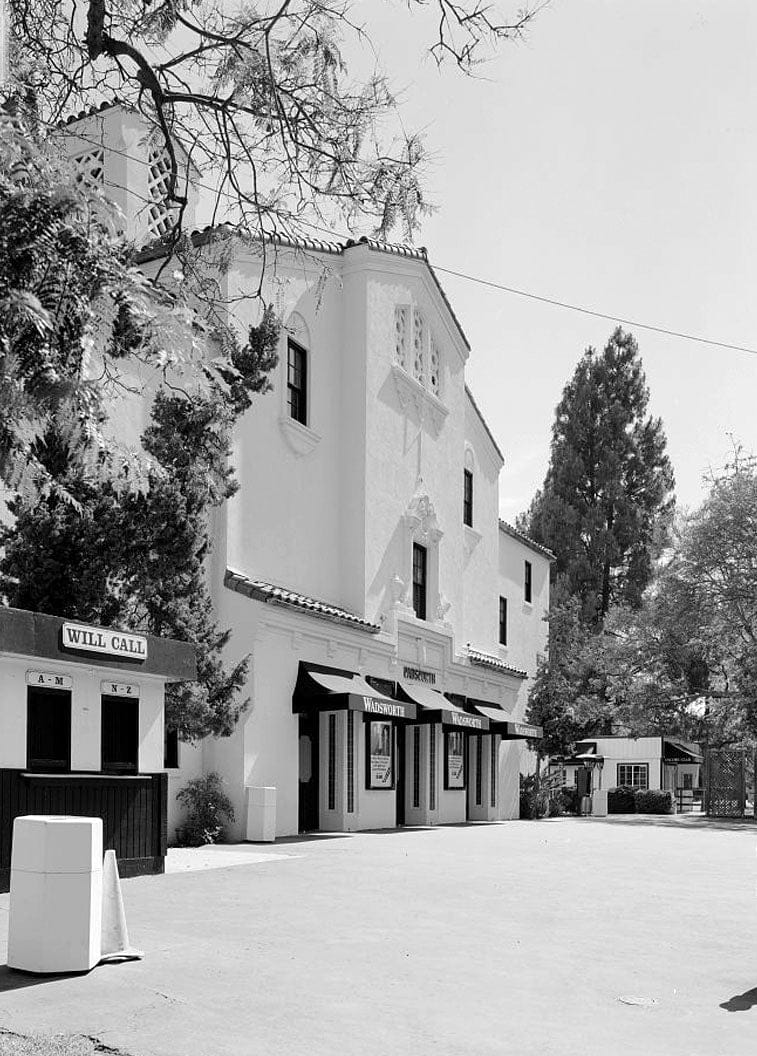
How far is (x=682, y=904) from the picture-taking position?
43.7ft

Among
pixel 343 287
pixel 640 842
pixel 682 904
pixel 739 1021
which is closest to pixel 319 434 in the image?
pixel 343 287

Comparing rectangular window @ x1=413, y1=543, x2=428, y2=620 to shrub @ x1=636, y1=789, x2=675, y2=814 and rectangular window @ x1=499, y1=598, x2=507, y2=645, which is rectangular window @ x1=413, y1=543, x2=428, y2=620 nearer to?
rectangular window @ x1=499, y1=598, x2=507, y2=645

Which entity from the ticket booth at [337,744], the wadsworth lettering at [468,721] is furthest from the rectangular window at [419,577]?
the ticket booth at [337,744]

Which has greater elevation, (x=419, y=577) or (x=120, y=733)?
(x=419, y=577)

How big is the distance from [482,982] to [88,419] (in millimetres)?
5006

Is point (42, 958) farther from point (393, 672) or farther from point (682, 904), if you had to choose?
point (393, 672)

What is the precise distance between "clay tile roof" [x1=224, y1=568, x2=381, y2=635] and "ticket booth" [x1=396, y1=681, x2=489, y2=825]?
281 centimetres

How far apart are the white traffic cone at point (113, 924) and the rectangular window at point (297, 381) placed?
1623cm

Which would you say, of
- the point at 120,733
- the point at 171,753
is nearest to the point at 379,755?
the point at 171,753

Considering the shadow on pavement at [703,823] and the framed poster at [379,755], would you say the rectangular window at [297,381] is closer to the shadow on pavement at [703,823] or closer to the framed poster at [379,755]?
the framed poster at [379,755]

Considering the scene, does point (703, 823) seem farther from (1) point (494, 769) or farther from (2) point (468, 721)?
(2) point (468, 721)

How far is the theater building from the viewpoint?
859 inches

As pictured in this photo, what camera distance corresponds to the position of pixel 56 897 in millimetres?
8156

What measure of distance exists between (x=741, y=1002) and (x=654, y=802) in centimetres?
3880
